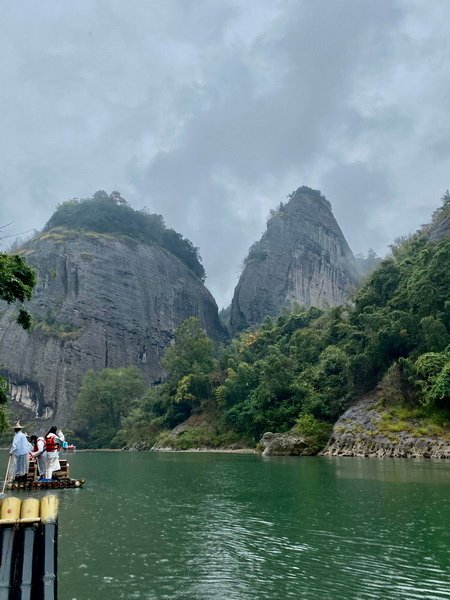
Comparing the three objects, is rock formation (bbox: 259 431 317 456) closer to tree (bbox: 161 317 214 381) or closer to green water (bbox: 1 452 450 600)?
green water (bbox: 1 452 450 600)

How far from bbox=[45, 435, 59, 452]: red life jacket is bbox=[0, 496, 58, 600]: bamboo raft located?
15874 millimetres

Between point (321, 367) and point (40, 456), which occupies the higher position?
point (321, 367)

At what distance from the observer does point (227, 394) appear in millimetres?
59062

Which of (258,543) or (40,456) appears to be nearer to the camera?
(258,543)

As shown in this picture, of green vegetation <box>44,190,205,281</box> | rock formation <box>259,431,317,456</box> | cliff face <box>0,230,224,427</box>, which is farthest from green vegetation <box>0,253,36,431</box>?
green vegetation <box>44,190,205,281</box>

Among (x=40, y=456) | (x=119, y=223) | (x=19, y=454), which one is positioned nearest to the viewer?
(x=19, y=454)

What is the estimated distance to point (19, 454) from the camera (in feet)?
57.8

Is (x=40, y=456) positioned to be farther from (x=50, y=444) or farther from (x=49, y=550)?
(x=49, y=550)

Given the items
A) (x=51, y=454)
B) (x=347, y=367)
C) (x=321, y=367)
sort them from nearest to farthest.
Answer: (x=51, y=454), (x=347, y=367), (x=321, y=367)

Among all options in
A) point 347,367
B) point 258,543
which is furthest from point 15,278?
point 347,367

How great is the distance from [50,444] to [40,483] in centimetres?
147

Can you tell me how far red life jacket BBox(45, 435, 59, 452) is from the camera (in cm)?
1925

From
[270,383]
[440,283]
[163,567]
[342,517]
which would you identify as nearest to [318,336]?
[270,383]

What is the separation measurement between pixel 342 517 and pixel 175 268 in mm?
109497
